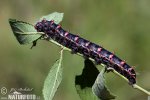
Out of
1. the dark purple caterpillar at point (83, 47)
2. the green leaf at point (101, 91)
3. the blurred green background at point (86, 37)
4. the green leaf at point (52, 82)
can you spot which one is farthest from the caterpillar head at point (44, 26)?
the blurred green background at point (86, 37)

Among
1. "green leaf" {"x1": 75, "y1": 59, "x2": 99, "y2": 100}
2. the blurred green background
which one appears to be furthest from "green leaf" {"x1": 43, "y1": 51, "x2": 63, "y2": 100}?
the blurred green background

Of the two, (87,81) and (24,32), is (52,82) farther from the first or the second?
(24,32)

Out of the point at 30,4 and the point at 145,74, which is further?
the point at 30,4

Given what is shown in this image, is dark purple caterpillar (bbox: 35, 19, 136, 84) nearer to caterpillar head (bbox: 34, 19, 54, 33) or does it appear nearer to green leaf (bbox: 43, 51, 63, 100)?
caterpillar head (bbox: 34, 19, 54, 33)

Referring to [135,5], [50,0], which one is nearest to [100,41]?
[135,5]

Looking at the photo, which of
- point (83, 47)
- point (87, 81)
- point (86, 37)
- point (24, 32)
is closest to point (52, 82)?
point (87, 81)

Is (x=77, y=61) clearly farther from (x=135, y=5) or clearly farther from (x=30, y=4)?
(x=30, y=4)
